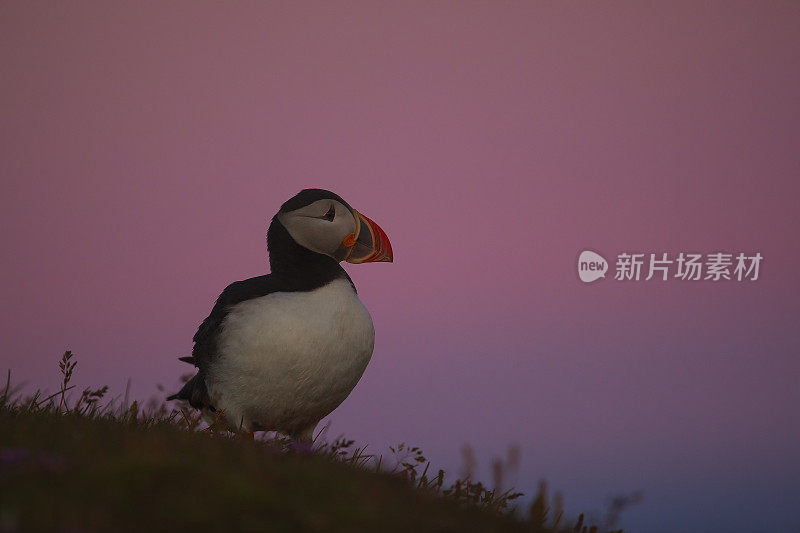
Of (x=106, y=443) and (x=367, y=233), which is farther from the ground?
(x=367, y=233)

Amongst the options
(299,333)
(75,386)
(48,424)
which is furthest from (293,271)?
(48,424)

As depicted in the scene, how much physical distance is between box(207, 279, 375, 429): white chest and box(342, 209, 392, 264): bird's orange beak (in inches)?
17.5

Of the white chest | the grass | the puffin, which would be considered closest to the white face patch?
the puffin

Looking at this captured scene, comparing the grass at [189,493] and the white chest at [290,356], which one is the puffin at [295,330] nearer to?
the white chest at [290,356]

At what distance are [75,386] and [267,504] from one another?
164 inches

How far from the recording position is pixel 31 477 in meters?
3.34

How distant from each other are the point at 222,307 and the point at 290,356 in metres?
1.13

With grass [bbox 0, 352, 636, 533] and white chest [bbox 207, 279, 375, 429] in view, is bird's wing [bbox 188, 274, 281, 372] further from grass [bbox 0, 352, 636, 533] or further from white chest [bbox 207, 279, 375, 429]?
grass [bbox 0, 352, 636, 533]

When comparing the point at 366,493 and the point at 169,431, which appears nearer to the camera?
the point at 366,493

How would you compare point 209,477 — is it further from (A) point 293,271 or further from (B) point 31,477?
(A) point 293,271

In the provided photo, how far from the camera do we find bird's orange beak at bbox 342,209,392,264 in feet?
24.5

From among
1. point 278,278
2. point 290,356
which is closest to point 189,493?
point 290,356

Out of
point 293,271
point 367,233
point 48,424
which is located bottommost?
point 48,424

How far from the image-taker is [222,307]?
24.6 ft
